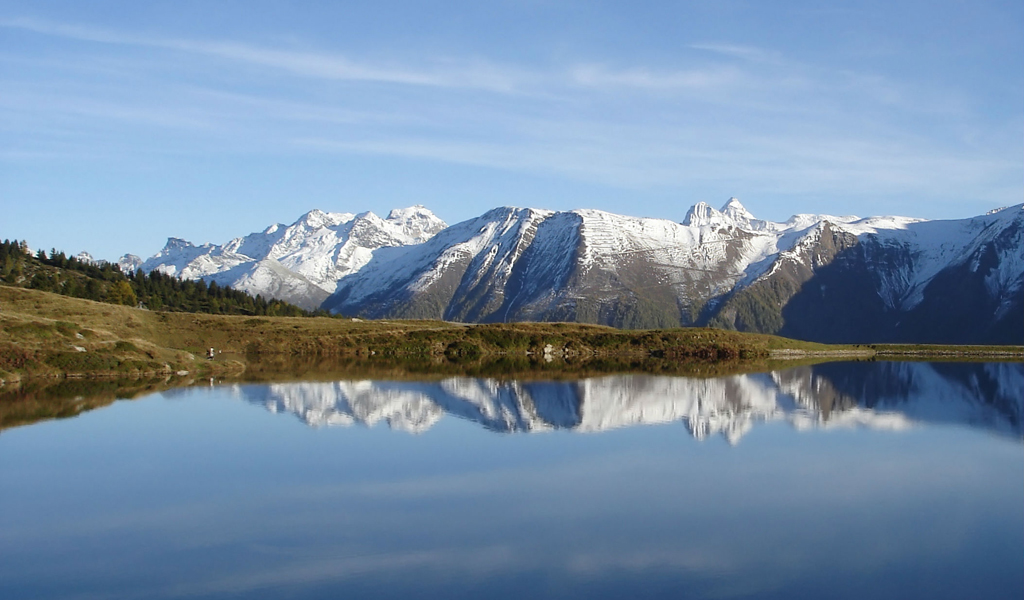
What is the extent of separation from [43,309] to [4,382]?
2635cm

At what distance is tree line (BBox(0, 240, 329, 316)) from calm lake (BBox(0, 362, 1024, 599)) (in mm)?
81687

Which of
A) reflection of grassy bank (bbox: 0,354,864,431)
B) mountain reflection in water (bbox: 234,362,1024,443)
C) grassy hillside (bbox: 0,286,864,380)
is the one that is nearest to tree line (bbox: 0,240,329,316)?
grassy hillside (bbox: 0,286,864,380)

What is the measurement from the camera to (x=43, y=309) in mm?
92062

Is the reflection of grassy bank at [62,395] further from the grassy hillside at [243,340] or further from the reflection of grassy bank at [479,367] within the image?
the reflection of grassy bank at [479,367]

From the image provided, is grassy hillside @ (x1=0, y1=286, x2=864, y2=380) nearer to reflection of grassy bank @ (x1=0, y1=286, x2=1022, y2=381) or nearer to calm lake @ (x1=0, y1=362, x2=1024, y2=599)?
reflection of grassy bank @ (x1=0, y1=286, x2=1022, y2=381)

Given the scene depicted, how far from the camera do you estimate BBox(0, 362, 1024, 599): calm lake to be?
2473cm

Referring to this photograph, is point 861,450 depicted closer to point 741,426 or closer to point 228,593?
point 741,426

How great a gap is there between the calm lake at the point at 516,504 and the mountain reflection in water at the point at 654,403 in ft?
1.53

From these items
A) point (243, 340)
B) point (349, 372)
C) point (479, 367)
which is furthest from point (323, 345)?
point (349, 372)

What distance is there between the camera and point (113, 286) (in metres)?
131

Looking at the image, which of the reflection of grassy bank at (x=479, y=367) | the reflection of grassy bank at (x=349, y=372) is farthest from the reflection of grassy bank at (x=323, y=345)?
the reflection of grassy bank at (x=349, y=372)

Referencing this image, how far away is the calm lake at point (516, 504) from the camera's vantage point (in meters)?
24.7

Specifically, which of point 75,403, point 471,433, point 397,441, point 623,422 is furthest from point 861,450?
point 75,403

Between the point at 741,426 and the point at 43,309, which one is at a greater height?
the point at 43,309
